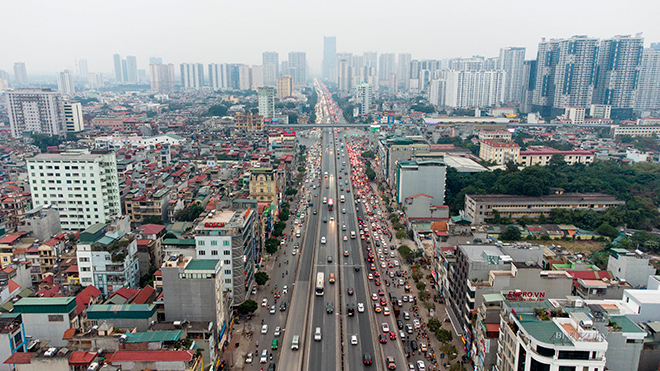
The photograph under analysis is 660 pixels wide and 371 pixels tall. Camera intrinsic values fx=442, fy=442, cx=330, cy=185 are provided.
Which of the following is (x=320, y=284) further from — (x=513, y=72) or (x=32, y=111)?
(x=513, y=72)

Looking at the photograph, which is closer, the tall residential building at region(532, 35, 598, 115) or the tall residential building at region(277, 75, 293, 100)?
the tall residential building at region(532, 35, 598, 115)

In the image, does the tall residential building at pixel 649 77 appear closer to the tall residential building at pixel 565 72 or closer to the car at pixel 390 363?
the tall residential building at pixel 565 72

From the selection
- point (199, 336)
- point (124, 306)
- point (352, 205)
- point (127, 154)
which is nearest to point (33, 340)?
point (124, 306)

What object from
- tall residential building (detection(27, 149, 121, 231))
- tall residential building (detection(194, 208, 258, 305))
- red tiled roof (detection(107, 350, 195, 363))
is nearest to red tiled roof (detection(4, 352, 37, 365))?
red tiled roof (detection(107, 350, 195, 363))

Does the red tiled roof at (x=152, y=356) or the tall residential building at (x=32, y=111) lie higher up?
the tall residential building at (x=32, y=111)

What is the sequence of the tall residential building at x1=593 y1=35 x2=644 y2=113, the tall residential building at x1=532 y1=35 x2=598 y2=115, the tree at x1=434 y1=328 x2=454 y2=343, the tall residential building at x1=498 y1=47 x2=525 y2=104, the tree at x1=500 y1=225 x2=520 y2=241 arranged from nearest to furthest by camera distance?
the tree at x1=434 y1=328 x2=454 y2=343, the tree at x1=500 y1=225 x2=520 y2=241, the tall residential building at x1=593 y1=35 x2=644 y2=113, the tall residential building at x1=532 y1=35 x2=598 y2=115, the tall residential building at x1=498 y1=47 x2=525 y2=104

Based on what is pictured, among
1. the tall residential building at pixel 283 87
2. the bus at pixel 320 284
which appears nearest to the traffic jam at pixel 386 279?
the bus at pixel 320 284

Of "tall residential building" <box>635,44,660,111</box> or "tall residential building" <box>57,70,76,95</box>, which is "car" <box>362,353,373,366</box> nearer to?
"tall residential building" <box>635,44,660,111</box>
